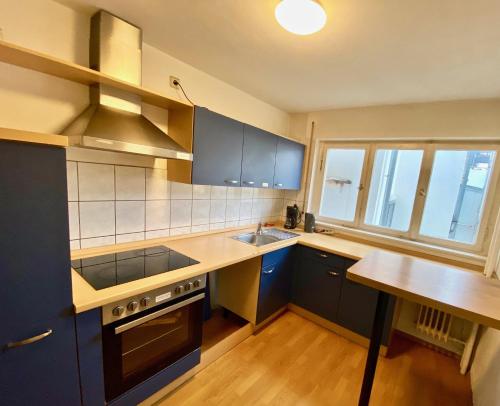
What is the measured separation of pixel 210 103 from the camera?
6.80 ft

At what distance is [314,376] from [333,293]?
2.34ft

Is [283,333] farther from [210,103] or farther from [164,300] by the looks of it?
[210,103]

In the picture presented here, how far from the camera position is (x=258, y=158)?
2.21m

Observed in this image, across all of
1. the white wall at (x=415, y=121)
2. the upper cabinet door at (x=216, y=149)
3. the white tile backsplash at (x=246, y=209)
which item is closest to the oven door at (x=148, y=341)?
the upper cabinet door at (x=216, y=149)

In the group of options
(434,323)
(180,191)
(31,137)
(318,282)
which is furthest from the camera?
(318,282)

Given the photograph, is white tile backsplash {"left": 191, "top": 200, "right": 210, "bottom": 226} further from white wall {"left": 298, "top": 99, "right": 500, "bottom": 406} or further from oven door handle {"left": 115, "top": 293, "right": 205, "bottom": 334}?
white wall {"left": 298, "top": 99, "right": 500, "bottom": 406}

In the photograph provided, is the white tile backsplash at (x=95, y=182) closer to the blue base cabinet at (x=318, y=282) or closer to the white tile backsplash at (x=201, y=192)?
the white tile backsplash at (x=201, y=192)

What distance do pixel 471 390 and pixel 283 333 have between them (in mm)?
1431

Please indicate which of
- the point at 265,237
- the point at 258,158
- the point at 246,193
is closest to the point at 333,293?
the point at 265,237

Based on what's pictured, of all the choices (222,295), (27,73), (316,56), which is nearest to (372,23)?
(316,56)

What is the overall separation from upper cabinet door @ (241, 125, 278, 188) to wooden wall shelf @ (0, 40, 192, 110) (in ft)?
2.57

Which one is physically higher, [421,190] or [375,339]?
[421,190]

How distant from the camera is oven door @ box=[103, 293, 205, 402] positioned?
3.73 feet

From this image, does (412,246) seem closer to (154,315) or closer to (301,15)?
(301,15)
